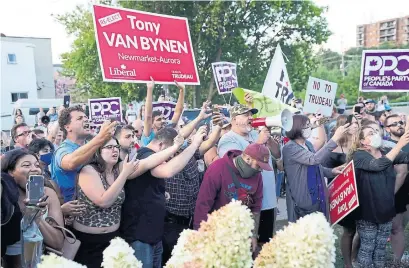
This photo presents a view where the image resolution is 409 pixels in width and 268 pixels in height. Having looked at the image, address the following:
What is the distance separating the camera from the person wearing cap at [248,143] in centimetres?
449

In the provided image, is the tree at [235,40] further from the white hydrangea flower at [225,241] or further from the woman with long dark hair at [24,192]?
the white hydrangea flower at [225,241]

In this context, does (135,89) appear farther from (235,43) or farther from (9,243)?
(9,243)

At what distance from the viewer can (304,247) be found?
127 centimetres

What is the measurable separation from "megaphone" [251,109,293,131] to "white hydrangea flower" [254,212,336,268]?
268cm

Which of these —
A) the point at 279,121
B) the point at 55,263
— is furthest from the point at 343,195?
the point at 55,263

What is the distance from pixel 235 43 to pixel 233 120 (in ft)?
70.8

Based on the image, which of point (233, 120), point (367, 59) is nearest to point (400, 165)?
point (233, 120)

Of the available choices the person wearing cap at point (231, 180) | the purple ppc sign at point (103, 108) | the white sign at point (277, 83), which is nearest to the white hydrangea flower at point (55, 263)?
the person wearing cap at point (231, 180)

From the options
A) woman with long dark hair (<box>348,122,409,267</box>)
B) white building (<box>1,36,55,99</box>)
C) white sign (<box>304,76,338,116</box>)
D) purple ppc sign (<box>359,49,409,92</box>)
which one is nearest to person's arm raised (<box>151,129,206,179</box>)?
woman with long dark hair (<box>348,122,409,267</box>)

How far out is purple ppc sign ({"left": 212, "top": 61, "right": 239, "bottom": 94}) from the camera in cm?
1073

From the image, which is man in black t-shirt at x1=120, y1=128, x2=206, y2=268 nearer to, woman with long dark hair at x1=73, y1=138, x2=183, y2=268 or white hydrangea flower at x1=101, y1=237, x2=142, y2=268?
woman with long dark hair at x1=73, y1=138, x2=183, y2=268

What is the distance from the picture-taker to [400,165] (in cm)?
501

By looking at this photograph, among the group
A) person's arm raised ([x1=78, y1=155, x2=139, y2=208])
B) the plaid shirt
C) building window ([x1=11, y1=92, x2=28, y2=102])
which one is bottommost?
building window ([x1=11, y1=92, x2=28, y2=102])

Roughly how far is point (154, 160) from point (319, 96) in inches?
181
